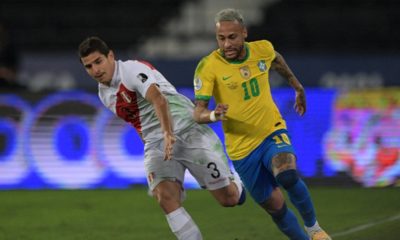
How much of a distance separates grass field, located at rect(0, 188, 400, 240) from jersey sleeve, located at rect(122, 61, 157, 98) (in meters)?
2.22

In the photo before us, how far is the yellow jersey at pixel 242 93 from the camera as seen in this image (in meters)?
6.49

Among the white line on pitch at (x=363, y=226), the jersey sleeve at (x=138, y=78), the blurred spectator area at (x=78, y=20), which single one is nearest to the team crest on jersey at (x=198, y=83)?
the jersey sleeve at (x=138, y=78)

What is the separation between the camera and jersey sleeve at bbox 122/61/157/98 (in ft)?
20.1

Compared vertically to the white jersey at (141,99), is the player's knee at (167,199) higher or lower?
lower

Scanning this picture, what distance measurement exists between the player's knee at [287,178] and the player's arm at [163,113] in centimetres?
81

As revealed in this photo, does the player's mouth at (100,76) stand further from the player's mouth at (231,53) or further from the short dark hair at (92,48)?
the player's mouth at (231,53)

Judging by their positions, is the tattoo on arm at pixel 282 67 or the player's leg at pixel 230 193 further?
the tattoo on arm at pixel 282 67

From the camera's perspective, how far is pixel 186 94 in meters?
11.7

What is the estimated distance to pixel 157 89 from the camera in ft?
20.0

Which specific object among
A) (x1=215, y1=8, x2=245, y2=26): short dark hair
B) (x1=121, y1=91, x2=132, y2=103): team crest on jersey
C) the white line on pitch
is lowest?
the white line on pitch

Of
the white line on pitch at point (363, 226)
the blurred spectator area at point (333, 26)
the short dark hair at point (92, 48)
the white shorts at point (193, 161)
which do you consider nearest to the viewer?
the short dark hair at point (92, 48)

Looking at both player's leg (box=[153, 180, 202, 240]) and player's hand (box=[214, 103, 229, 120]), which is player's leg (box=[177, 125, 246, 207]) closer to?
Answer: player's leg (box=[153, 180, 202, 240])

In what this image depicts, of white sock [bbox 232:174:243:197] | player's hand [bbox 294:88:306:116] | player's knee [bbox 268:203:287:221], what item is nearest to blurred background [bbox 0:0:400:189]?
player's hand [bbox 294:88:306:116]

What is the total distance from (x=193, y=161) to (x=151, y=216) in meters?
3.08
